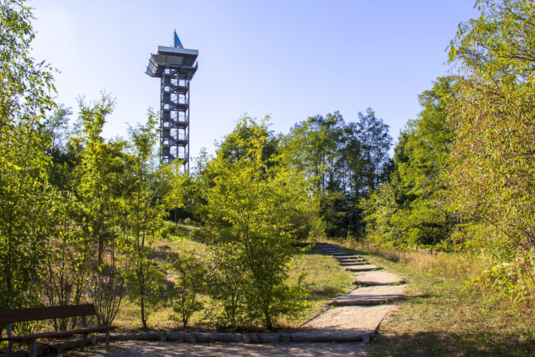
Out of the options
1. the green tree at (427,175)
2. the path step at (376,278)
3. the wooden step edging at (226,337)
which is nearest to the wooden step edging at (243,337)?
the wooden step edging at (226,337)

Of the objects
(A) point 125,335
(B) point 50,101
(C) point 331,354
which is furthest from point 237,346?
(B) point 50,101

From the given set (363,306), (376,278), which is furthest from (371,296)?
(376,278)

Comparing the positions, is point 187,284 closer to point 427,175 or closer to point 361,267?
point 361,267

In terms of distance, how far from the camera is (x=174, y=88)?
38.6m

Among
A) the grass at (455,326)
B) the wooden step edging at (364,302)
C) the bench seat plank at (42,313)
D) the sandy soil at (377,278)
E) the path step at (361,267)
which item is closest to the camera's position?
the bench seat plank at (42,313)

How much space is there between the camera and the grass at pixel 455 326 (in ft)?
15.5

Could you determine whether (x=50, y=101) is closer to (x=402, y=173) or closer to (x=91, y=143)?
(x=91, y=143)

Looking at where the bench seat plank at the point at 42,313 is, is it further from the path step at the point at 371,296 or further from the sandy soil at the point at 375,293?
the sandy soil at the point at 375,293

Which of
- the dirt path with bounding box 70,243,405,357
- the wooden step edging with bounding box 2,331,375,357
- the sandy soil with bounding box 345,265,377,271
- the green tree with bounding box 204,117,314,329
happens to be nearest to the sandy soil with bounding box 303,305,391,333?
the dirt path with bounding box 70,243,405,357

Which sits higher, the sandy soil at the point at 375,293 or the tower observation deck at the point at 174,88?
the tower observation deck at the point at 174,88

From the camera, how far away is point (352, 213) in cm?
3641

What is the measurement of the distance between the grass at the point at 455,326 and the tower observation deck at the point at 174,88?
105 feet

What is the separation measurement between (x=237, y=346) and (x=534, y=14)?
6.55 metres

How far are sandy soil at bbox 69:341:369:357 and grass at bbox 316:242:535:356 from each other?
48cm
